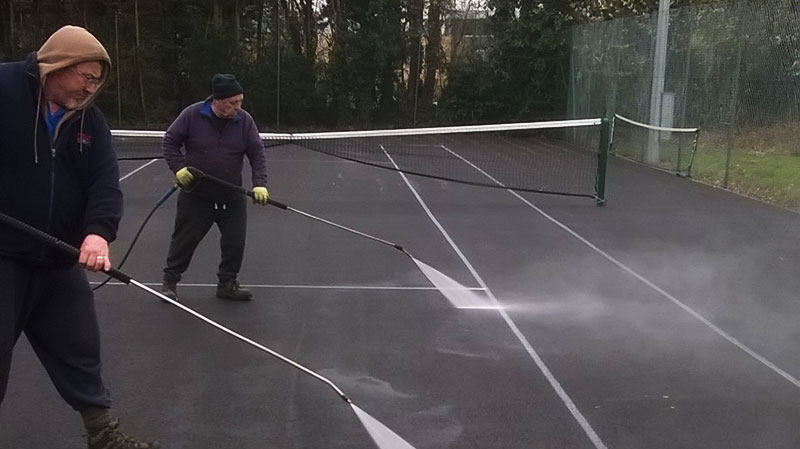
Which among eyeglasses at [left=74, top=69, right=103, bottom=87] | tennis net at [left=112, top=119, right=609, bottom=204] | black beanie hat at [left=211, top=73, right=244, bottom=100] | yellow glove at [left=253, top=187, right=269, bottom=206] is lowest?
tennis net at [left=112, top=119, right=609, bottom=204]

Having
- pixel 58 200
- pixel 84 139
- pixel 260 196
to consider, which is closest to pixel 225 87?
pixel 260 196

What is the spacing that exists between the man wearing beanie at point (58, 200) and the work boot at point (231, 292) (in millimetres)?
2877

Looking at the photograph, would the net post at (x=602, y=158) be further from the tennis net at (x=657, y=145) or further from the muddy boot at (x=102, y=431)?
the muddy boot at (x=102, y=431)

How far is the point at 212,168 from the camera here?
6047 mm

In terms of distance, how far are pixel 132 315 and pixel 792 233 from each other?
7.63 meters

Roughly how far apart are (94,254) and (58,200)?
289mm

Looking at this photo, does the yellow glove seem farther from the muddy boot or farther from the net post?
the net post

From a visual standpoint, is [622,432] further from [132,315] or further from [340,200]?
[340,200]

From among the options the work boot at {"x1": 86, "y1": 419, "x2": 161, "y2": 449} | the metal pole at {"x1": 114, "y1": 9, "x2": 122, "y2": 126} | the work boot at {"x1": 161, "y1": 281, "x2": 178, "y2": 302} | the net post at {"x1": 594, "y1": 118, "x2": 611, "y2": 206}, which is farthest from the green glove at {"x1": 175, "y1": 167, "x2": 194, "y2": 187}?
the metal pole at {"x1": 114, "y1": 9, "x2": 122, "y2": 126}

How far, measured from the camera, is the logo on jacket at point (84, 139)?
3230mm

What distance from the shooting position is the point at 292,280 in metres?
7.16

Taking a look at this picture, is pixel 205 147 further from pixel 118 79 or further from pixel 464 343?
pixel 118 79

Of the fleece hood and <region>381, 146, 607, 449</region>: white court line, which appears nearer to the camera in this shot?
the fleece hood

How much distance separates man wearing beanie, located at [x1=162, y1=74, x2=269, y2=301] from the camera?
6.01 metres
